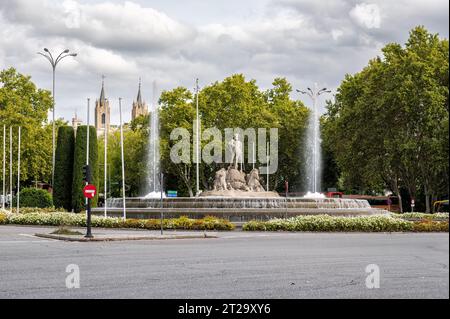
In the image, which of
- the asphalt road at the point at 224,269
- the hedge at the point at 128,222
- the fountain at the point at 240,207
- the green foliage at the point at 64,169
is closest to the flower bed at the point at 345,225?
the hedge at the point at 128,222

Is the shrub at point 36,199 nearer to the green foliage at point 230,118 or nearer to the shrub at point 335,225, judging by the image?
the green foliage at point 230,118

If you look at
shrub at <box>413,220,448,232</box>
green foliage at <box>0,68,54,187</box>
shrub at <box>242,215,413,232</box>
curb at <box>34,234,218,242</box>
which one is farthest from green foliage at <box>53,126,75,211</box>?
shrub at <box>413,220,448,232</box>

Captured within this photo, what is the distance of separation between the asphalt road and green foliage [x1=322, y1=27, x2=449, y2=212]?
26.9 m

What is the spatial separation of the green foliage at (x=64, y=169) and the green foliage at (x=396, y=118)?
894 inches

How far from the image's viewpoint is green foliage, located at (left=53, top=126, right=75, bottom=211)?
179 ft

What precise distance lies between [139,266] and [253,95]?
64.7 meters

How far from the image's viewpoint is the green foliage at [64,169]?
5462 centimetres

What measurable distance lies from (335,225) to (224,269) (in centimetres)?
1842

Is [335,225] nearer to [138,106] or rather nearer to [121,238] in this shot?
[121,238]

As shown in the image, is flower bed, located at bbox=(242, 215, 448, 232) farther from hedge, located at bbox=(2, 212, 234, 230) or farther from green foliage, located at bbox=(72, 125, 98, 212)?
green foliage, located at bbox=(72, 125, 98, 212)

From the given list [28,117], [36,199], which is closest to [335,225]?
[36,199]

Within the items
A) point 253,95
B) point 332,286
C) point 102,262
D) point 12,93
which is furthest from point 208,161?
point 332,286

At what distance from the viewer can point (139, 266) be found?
1664cm
